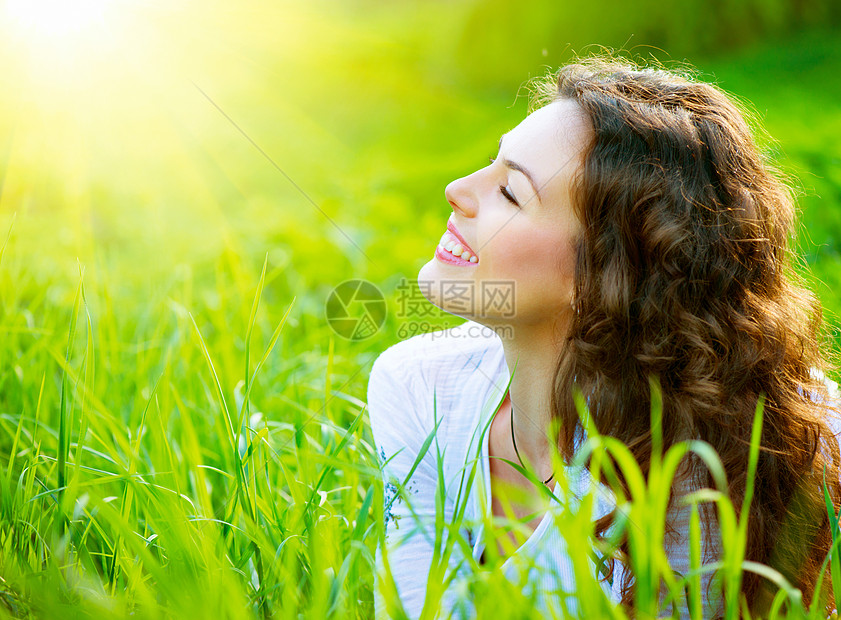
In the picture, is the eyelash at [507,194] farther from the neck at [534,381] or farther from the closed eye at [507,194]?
the neck at [534,381]

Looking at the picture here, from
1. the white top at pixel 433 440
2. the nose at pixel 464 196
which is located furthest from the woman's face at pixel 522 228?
the white top at pixel 433 440

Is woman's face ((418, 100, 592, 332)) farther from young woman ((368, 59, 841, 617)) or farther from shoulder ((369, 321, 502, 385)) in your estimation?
shoulder ((369, 321, 502, 385))

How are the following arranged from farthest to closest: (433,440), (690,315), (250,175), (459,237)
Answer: (250,175) < (433,440) < (459,237) < (690,315)

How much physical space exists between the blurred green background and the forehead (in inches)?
20.0

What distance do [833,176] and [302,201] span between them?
3244 millimetres

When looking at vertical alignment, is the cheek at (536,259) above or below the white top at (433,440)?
above

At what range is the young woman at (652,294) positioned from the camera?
1229mm

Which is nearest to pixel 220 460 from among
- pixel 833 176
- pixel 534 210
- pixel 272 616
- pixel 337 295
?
pixel 272 616

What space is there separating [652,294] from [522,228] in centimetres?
26

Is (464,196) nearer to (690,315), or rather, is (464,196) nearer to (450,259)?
(450,259)

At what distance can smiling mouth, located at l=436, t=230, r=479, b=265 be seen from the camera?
1.32 metres

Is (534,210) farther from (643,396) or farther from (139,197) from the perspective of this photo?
(139,197)

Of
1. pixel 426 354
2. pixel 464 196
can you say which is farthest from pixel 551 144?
pixel 426 354

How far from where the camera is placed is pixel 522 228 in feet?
4.10
